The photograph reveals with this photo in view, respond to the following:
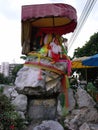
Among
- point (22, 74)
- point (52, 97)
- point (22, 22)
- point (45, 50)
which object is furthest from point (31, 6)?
point (52, 97)

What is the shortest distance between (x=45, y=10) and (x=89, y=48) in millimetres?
13948

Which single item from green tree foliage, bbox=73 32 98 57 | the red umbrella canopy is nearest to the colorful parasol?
the red umbrella canopy

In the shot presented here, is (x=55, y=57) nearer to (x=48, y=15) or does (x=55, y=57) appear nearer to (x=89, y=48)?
(x=48, y=15)

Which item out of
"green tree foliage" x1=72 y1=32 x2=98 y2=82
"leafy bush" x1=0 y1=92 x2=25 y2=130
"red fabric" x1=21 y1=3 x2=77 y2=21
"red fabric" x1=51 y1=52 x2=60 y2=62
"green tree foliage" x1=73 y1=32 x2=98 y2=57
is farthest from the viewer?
"green tree foliage" x1=73 y1=32 x2=98 y2=57

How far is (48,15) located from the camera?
7246 mm

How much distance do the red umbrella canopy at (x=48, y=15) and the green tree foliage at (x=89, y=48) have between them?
495 inches

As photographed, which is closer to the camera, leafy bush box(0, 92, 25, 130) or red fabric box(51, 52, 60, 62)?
leafy bush box(0, 92, 25, 130)

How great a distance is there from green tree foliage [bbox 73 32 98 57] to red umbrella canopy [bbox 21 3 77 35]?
1258 cm

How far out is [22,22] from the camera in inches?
297

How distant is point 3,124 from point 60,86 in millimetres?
1967

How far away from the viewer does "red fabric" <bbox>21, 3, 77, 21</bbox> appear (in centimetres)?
724

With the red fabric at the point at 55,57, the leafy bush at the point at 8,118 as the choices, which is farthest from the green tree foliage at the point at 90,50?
the leafy bush at the point at 8,118

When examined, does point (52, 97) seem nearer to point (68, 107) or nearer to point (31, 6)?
point (68, 107)

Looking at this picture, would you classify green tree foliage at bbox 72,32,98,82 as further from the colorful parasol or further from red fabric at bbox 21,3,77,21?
red fabric at bbox 21,3,77,21
